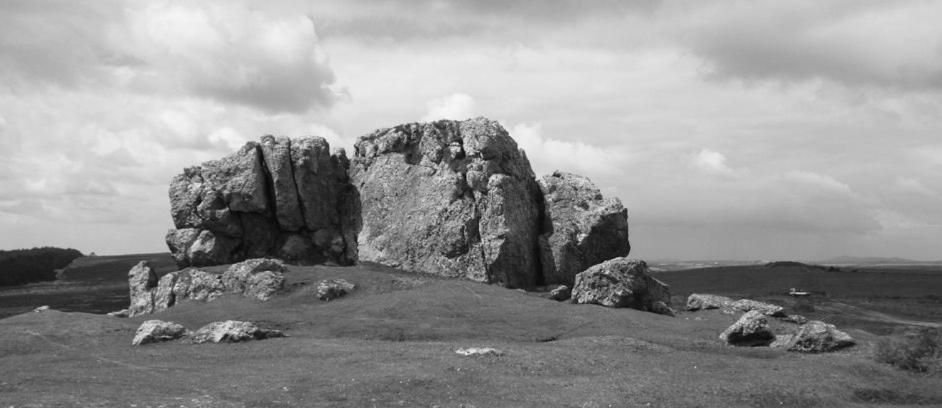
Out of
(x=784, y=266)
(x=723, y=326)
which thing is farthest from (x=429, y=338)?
(x=784, y=266)

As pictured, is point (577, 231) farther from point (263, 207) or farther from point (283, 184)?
point (263, 207)

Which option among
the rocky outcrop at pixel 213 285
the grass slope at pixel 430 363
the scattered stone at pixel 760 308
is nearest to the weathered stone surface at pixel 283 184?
the rocky outcrop at pixel 213 285

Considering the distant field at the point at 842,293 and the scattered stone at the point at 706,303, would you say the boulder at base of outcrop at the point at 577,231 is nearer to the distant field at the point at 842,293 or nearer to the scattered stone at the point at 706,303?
the distant field at the point at 842,293

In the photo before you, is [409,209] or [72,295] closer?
[409,209]

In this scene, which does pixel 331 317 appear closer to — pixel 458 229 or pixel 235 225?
pixel 458 229

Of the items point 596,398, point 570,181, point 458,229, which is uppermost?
point 570,181

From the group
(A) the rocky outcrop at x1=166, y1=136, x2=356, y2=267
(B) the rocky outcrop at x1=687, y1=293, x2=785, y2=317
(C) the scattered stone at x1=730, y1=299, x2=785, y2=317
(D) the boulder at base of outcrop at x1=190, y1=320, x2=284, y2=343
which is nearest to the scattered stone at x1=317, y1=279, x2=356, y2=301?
(D) the boulder at base of outcrop at x1=190, y1=320, x2=284, y2=343

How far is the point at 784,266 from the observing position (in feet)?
558

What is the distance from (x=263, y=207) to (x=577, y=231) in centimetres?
3097

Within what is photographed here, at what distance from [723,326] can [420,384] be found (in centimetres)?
2873

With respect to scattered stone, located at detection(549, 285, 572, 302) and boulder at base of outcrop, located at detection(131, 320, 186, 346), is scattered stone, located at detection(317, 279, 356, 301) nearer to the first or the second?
boulder at base of outcrop, located at detection(131, 320, 186, 346)

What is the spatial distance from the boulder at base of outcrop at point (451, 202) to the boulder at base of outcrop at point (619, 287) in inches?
389

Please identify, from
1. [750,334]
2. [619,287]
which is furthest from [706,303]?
[750,334]

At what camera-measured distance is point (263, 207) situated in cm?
7106
